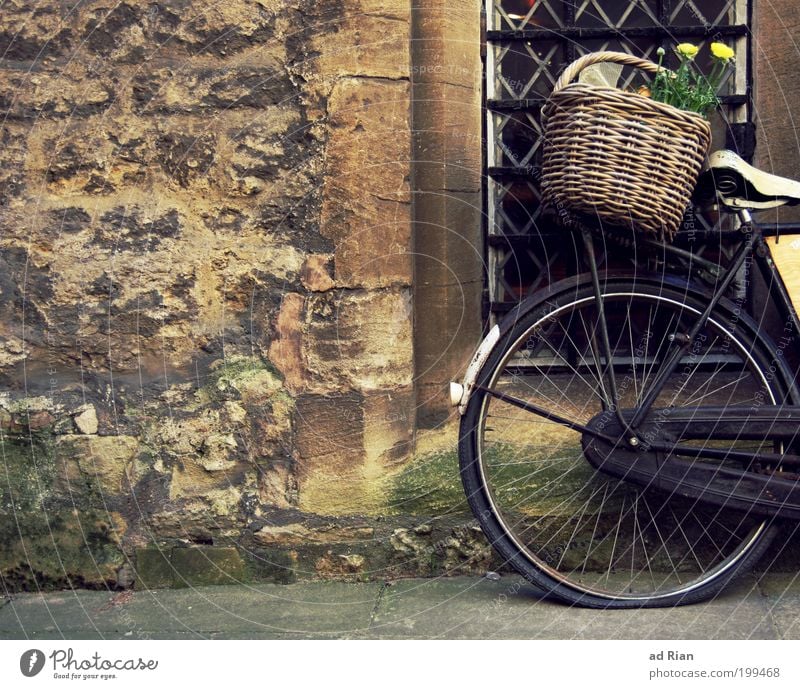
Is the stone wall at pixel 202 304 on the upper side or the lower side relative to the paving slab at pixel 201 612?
upper

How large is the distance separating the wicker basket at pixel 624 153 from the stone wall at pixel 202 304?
642 mm

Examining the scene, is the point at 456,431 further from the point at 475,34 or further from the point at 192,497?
the point at 475,34

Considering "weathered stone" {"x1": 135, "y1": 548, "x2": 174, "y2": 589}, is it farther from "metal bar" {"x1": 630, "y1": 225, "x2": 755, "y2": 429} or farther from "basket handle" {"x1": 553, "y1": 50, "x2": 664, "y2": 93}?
"basket handle" {"x1": 553, "y1": 50, "x2": 664, "y2": 93}

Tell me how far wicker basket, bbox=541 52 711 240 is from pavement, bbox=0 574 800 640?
1157 mm

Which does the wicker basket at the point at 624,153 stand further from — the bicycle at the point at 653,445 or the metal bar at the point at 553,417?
the metal bar at the point at 553,417

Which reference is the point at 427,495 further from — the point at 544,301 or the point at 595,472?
the point at 544,301

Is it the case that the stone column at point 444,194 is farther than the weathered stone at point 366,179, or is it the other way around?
the stone column at point 444,194

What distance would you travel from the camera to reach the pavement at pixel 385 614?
3.01 meters

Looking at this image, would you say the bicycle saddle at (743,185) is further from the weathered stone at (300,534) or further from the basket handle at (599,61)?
the weathered stone at (300,534)
